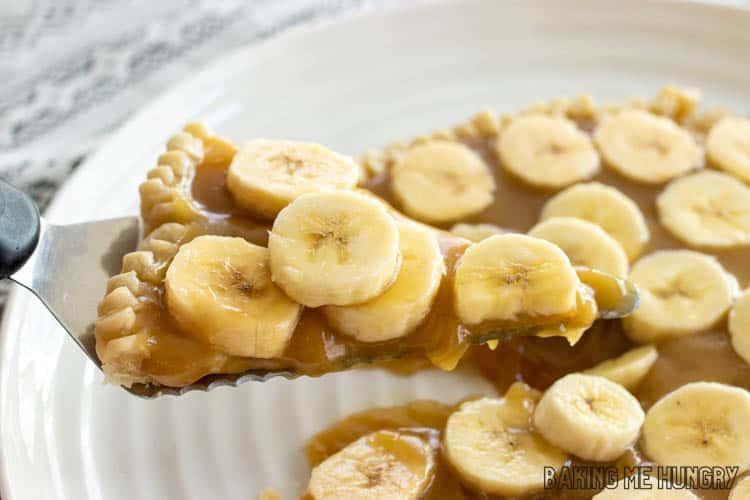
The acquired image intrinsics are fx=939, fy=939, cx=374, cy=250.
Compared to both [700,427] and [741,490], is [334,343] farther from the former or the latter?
[741,490]

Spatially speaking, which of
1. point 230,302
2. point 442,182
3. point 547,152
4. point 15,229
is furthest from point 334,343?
point 547,152

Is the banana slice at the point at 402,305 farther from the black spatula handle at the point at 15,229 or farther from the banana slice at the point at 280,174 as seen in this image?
the black spatula handle at the point at 15,229

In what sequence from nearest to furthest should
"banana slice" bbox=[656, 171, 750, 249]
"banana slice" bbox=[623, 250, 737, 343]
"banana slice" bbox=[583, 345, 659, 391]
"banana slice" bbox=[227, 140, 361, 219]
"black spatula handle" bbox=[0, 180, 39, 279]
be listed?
"black spatula handle" bbox=[0, 180, 39, 279]
"banana slice" bbox=[227, 140, 361, 219]
"banana slice" bbox=[583, 345, 659, 391]
"banana slice" bbox=[623, 250, 737, 343]
"banana slice" bbox=[656, 171, 750, 249]

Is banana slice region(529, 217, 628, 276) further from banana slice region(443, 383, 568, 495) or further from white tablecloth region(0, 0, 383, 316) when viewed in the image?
white tablecloth region(0, 0, 383, 316)

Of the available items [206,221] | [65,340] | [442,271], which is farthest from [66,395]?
[442,271]

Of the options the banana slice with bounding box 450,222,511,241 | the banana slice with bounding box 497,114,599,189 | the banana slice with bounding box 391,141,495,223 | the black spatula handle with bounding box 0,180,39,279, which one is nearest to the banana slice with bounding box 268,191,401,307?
the black spatula handle with bounding box 0,180,39,279

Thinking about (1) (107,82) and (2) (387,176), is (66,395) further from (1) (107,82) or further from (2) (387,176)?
(1) (107,82)
